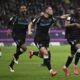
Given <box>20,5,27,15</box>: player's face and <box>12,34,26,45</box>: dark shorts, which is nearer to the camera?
<box>20,5,27,15</box>: player's face

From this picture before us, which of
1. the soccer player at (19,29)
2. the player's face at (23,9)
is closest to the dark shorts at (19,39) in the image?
the soccer player at (19,29)

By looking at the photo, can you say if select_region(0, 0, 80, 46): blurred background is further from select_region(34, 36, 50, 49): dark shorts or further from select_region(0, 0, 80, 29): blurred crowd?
select_region(34, 36, 50, 49): dark shorts

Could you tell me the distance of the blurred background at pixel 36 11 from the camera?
110ft

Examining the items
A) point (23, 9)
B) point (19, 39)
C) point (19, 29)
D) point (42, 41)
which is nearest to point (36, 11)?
point (19, 29)

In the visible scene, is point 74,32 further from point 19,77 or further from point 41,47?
point 19,77

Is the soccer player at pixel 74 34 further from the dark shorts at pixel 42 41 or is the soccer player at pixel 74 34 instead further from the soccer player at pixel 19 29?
the soccer player at pixel 19 29

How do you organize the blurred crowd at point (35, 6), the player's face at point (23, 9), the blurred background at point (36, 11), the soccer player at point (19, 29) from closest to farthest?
the player's face at point (23, 9), the soccer player at point (19, 29), the blurred background at point (36, 11), the blurred crowd at point (35, 6)

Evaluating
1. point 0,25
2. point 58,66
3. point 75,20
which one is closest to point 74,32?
point 75,20

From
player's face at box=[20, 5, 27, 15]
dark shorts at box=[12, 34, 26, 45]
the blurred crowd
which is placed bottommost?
the blurred crowd

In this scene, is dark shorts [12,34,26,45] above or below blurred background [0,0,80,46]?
above

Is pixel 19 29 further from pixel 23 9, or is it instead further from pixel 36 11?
pixel 36 11

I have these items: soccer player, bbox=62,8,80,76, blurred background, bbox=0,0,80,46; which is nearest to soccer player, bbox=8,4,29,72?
soccer player, bbox=62,8,80,76

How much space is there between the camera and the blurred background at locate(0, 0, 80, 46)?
33.4 meters

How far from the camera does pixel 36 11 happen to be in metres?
39.4
